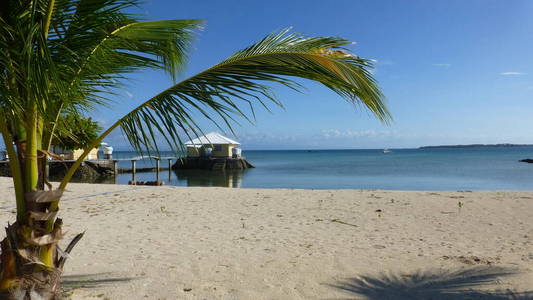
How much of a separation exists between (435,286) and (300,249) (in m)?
1.82

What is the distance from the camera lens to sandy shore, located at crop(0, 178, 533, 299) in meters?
3.44

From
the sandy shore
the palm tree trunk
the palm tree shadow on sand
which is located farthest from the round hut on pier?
the palm tree trunk

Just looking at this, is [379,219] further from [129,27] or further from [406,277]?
[129,27]

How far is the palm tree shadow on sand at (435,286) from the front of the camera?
3.21 metres

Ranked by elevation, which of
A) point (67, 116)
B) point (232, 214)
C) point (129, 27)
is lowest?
point (232, 214)

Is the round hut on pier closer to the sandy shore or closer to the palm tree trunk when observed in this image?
the sandy shore

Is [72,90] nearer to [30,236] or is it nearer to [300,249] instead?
[30,236]

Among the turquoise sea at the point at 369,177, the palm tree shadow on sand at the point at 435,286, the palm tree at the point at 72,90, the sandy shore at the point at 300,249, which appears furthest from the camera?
the turquoise sea at the point at 369,177

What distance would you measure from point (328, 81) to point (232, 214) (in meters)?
5.62

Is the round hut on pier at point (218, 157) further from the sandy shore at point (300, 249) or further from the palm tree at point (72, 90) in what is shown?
the palm tree at point (72, 90)

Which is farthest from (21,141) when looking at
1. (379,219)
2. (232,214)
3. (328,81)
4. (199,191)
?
(199,191)

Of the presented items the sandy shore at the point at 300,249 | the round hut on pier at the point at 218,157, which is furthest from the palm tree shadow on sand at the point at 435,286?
the round hut on pier at the point at 218,157

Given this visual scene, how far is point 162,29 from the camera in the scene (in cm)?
291

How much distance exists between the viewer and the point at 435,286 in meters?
3.45
